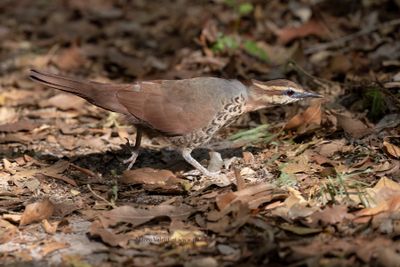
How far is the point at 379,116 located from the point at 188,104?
175 centimetres

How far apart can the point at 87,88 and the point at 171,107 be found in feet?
2.20

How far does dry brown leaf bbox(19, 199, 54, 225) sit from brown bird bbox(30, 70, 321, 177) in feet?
3.84

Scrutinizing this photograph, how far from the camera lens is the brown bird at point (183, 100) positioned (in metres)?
5.41

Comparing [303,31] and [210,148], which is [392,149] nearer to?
[210,148]

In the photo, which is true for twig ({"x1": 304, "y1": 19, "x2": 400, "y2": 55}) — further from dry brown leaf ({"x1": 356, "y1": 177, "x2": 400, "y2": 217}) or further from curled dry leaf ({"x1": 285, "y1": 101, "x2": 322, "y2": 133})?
dry brown leaf ({"x1": 356, "y1": 177, "x2": 400, "y2": 217})

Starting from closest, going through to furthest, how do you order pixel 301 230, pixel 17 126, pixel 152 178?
pixel 301 230
pixel 152 178
pixel 17 126

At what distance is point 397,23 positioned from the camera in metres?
7.94

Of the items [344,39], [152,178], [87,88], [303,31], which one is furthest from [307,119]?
[303,31]

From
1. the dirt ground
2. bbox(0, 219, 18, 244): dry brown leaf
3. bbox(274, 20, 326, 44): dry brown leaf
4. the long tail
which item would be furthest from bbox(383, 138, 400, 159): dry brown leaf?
bbox(274, 20, 326, 44): dry brown leaf

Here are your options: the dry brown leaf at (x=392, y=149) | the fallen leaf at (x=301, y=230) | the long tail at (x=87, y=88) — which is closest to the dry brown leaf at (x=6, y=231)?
the long tail at (x=87, y=88)

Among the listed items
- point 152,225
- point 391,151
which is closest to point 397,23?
point 391,151

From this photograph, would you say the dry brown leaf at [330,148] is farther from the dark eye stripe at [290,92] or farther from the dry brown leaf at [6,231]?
the dry brown leaf at [6,231]

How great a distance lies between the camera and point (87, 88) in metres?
5.43

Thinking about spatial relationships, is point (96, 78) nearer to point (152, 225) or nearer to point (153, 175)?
point (153, 175)
